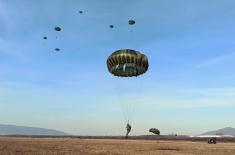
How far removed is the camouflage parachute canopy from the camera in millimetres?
53062

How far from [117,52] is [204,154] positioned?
63.5 ft

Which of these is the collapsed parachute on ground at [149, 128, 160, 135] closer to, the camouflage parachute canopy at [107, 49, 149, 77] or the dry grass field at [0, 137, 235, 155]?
the dry grass field at [0, 137, 235, 155]

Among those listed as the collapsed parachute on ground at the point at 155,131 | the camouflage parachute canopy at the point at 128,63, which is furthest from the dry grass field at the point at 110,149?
the camouflage parachute canopy at the point at 128,63

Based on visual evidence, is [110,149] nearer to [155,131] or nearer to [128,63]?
[128,63]

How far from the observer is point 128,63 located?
53062 mm

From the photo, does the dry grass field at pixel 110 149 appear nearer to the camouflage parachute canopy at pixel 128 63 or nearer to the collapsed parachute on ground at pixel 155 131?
the collapsed parachute on ground at pixel 155 131

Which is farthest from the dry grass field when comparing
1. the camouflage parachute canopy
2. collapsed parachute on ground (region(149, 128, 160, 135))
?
the camouflage parachute canopy

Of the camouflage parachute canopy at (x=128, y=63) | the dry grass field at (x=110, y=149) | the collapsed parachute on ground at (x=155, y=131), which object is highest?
the camouflage parachute canopy at (x=128, y=63)

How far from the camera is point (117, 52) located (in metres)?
54.7

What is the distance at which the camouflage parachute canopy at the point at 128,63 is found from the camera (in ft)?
174

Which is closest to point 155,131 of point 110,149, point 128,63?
point 110,149

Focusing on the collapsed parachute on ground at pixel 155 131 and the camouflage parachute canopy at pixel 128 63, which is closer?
the camouflage parachute canopy at pixel 128 63

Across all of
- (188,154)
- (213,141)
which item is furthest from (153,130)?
(188,154)

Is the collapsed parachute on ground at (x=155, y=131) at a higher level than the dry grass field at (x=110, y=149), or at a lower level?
higher
